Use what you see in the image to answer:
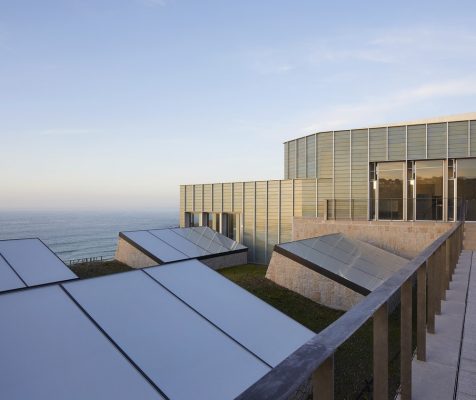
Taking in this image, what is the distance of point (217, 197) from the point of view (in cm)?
3547

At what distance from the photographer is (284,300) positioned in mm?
15977

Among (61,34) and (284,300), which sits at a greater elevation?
(61,34)

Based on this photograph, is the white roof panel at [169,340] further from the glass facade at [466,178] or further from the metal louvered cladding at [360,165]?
the glass facade at [466,178]

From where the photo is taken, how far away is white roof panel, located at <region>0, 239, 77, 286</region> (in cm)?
1250

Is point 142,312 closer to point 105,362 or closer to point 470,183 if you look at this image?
point 105,362

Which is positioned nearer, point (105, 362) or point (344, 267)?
point (105, 362)

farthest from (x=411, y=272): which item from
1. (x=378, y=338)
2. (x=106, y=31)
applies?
(x=106, y=31)

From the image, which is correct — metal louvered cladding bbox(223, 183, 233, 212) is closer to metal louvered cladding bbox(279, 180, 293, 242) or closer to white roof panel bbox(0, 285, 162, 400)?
metal louvered cladding bbox(279, 180, 293, 242)

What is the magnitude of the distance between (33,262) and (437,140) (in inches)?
1013

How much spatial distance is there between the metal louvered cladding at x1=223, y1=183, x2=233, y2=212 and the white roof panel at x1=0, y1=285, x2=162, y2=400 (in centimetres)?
2930

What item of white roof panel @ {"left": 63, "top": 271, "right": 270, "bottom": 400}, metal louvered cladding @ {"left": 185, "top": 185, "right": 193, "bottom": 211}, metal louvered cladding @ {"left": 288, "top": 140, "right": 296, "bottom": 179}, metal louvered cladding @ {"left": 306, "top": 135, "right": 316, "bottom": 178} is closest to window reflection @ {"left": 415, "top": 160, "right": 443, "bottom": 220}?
metal louvered cladding @ {"left": 306, "top": 135, "right": 316, "bottom": 178}

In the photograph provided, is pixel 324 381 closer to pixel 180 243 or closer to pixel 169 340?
pixel 169 340

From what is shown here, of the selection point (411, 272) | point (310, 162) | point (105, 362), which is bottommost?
point (105, 362)

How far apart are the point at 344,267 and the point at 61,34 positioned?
22.7 meters
